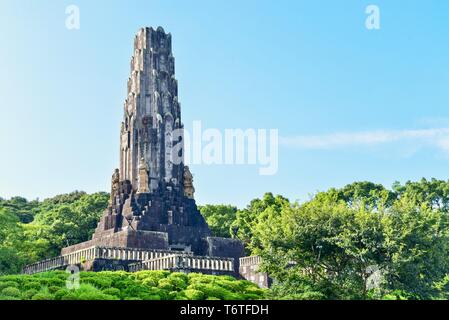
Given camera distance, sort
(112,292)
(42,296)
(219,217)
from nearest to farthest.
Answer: (42,296)
(112,292)
(219,217)

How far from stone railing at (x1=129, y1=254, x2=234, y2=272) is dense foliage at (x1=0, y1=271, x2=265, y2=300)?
3005mm

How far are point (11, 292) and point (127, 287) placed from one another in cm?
504

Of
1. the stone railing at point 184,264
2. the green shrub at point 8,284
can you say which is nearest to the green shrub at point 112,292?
the green shrub at point 8,284

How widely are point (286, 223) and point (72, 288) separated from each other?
10741mm

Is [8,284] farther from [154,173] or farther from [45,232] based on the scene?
[45,232]

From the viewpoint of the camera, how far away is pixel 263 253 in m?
31.5

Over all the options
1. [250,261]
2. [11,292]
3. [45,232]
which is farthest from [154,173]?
[11,292]

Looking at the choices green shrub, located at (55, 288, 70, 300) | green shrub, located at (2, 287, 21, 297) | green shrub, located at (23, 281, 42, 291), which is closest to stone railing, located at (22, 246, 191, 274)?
green shrub, located at (23, 281, 42, 291)

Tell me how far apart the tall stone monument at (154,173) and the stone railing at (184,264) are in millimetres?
6395

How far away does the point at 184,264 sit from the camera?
35656 mm

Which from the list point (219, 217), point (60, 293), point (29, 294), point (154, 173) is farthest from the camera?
point (219, 217)

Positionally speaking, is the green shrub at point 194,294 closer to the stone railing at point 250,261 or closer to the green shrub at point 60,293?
the green shrub at point 60,293

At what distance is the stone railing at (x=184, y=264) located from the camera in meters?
35.4
